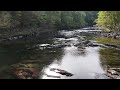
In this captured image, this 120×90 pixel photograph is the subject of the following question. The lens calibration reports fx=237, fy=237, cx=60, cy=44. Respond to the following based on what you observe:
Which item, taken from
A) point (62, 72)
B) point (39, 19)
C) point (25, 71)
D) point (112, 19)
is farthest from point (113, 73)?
point (39, 19)

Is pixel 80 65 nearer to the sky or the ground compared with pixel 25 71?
nearer to the sky

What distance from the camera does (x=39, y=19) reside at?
50.3m

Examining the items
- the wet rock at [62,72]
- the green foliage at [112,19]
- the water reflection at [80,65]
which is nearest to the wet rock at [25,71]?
the water reflection at [80,65]

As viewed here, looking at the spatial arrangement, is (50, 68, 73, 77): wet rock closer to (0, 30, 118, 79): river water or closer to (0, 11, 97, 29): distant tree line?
(0, 30, 118, 79): river water

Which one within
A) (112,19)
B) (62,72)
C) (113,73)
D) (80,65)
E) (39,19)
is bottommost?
(113,73)

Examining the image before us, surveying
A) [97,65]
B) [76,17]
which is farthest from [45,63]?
[76,17]

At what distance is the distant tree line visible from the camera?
131 ft

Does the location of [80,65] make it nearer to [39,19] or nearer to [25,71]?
[25,71]

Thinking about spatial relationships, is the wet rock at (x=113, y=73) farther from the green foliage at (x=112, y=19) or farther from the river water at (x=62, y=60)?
the green foliage at (x=112, y=19)

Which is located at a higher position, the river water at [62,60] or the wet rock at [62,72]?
the river water at [62,60]

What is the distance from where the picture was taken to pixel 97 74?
1759cm

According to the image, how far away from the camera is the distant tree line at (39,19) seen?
39938 mm

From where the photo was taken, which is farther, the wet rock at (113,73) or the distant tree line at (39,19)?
the distant tree line at (39,19)
